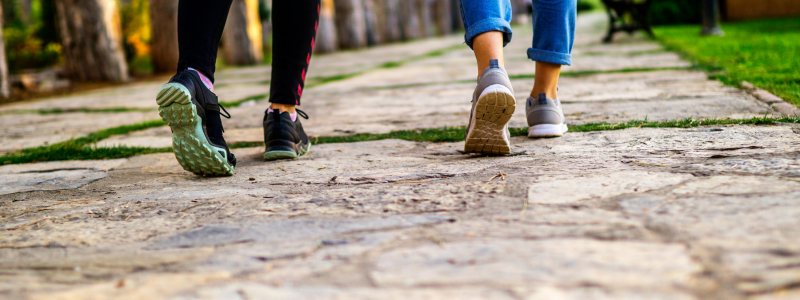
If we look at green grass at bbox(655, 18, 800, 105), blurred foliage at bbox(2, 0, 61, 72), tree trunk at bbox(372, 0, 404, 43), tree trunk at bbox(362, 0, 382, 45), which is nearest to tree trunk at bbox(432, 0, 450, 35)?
tree trunk at bbox(372, 0, 404, 43)

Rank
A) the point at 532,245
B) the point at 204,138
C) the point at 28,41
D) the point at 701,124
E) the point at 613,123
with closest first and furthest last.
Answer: the point at 532,245, the point at 204,138, the point at 701,124, the point at 613,123, the point at 28,41

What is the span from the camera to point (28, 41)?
7.50 meters

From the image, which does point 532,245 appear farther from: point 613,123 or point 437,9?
point 437,9

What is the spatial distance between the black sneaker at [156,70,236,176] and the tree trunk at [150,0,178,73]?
5061mm

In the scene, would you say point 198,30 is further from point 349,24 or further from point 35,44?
point 349,24

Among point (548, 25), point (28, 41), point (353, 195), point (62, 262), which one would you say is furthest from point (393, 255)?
point (28, 41)

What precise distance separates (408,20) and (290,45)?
1129 cm

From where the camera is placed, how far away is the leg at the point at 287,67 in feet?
5.93

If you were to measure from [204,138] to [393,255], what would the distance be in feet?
2.80

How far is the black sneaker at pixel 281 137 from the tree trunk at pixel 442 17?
1373 centimetres

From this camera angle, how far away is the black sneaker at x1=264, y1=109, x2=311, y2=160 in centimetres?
182

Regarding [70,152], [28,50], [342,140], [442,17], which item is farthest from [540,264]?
[442,17]

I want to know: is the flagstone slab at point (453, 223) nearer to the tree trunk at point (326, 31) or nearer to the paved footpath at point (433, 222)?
the paved footpath at point (433, 222)

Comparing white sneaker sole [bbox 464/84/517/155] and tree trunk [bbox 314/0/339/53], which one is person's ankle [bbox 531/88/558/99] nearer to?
white sneaker sole [bbox 464/84/517/155]
